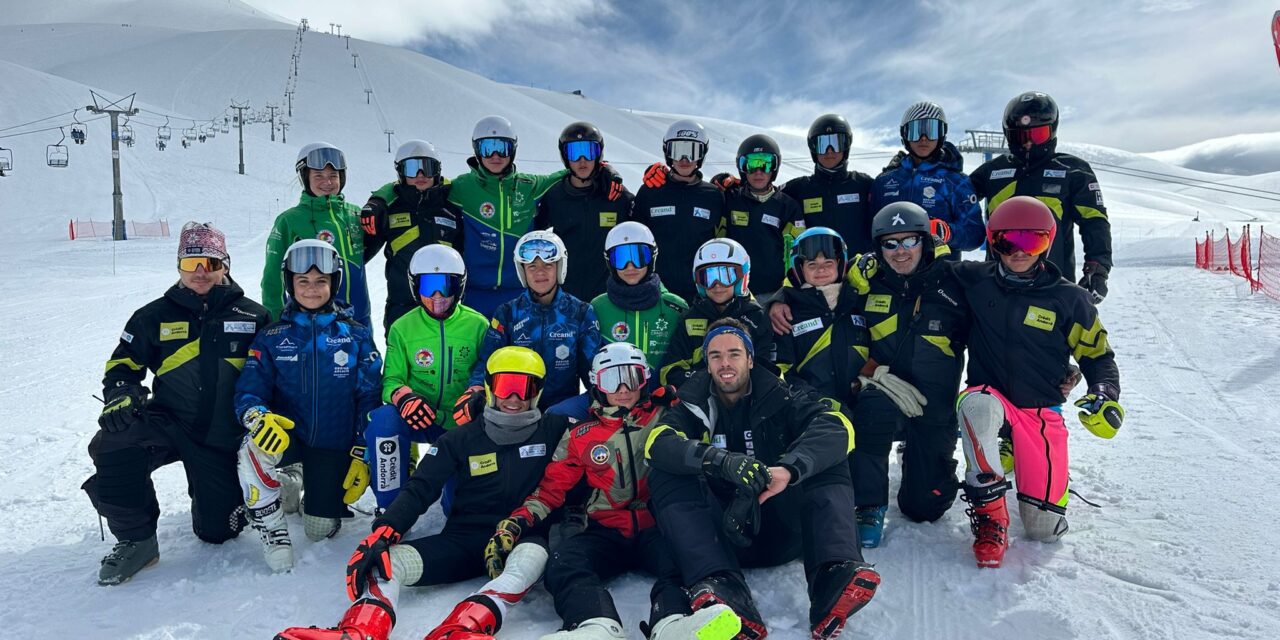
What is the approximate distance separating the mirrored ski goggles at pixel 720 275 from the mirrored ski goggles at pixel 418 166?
2.88 m

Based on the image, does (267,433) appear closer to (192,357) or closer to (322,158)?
(192,357)

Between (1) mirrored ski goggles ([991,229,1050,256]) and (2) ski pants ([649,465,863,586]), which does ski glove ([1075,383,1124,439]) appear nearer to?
(1) mirrored ski goggles ([991,229,1050,256])

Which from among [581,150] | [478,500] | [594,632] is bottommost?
[594,632]

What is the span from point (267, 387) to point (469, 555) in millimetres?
1945

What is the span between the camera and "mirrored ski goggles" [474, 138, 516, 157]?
6.59 m

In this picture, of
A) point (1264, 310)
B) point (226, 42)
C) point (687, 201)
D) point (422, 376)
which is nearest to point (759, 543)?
point (422, 376)

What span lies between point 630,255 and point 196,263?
2940 millimetres

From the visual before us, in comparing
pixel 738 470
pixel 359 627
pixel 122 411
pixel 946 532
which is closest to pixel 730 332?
pixel 738 470

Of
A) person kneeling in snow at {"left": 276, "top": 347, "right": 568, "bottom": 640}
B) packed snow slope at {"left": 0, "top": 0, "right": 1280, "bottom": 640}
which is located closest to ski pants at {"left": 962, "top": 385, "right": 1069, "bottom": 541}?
packed snow slope at {"left": 0, "top": 0, "right": 1280, "bottom": 640}

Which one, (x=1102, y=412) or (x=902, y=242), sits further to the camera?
(x=902, y=242)

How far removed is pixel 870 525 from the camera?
14.8 feet

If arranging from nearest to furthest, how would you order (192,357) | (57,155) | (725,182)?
(192,357), (725,182), (57,155)

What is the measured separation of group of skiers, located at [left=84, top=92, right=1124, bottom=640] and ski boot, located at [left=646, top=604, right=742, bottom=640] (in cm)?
2

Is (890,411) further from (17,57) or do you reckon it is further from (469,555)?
(17,57)
